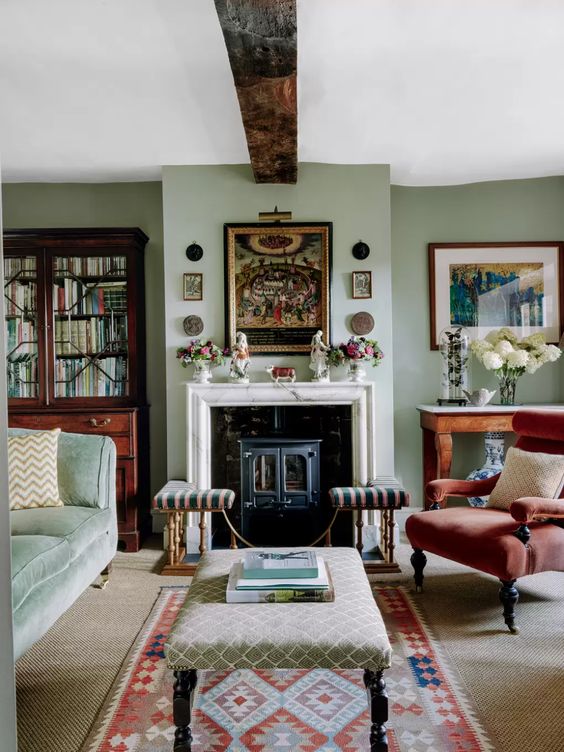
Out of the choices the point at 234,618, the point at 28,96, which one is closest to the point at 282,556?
the point at 234,618

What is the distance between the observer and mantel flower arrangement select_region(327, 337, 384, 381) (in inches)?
154

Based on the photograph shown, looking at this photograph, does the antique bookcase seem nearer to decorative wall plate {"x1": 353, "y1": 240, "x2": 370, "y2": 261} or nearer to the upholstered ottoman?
decorative wall plate {"x1": 353, "y1": 240, "x2": 370, "y2": 261}

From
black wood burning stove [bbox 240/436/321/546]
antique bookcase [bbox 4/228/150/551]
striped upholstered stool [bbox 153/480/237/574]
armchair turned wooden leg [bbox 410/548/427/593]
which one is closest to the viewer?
armchair turned wooden leg [bbox 410/548/427/593]

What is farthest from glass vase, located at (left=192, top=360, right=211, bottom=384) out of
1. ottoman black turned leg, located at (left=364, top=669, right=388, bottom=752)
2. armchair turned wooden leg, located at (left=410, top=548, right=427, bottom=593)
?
ottoman black turned leg, located at (left=364, top=669, right=388, bottom=752)

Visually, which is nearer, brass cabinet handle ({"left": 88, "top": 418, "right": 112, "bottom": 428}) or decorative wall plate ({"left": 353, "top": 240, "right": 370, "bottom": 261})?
brass cabinet handle ({"left": 88, "top": 418, "right": 112, "bottom": 428})

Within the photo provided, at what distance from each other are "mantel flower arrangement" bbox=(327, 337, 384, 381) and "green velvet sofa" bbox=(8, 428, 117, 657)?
158 cm

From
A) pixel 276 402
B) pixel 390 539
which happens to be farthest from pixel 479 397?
pixel 276 402

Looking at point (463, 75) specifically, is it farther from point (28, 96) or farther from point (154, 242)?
point (154, 242)

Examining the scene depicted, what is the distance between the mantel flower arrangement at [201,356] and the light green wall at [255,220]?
0.43 ft

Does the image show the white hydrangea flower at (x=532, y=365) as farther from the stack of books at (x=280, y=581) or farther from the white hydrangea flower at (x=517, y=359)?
the stack of books at (x=280, y=581)

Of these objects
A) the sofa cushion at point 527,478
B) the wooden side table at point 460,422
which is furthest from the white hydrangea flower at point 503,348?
the sofa cushion at point 527,478

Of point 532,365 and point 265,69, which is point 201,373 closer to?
point 265,69

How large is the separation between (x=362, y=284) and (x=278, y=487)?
150 cm

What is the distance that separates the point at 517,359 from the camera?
4098mm
